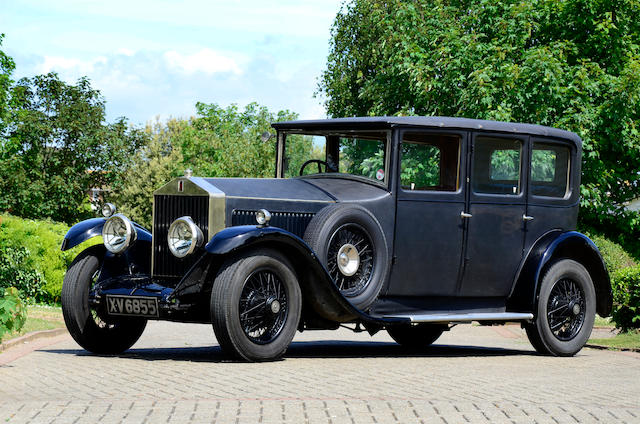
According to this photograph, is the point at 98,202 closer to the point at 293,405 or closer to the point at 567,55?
the point at 567,55

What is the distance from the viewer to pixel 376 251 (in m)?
9.28

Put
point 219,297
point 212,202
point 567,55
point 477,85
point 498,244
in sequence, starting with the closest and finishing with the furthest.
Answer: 1. point 219,297
2. point 212,202
3. point 498,244
4. point 477,85
5. point 567,55

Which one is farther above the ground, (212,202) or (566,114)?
(566,114)

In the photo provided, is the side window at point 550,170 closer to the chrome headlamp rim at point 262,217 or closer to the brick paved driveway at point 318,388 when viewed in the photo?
the brick paved driveway at point 318,388

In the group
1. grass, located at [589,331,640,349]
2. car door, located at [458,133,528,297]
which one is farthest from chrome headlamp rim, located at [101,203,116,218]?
grass, located at [589,331,640,349]

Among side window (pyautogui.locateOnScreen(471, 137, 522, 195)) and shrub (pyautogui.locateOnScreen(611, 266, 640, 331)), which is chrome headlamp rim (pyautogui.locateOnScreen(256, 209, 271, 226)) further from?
shrub (pyautogui.locateOnScreen(611, 266, 640, 331))

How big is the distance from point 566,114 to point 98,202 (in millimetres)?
21991

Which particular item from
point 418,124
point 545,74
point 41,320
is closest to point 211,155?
point 545,74

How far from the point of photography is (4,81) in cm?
4191

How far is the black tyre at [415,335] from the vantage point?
1156 cm

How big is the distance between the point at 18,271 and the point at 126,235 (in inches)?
366

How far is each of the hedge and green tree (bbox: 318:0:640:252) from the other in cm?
870

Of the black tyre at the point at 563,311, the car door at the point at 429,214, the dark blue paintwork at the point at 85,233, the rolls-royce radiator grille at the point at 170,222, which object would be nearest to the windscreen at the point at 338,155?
the car door at the point at 429,214

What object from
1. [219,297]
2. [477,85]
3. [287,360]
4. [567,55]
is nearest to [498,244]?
[287,360]
